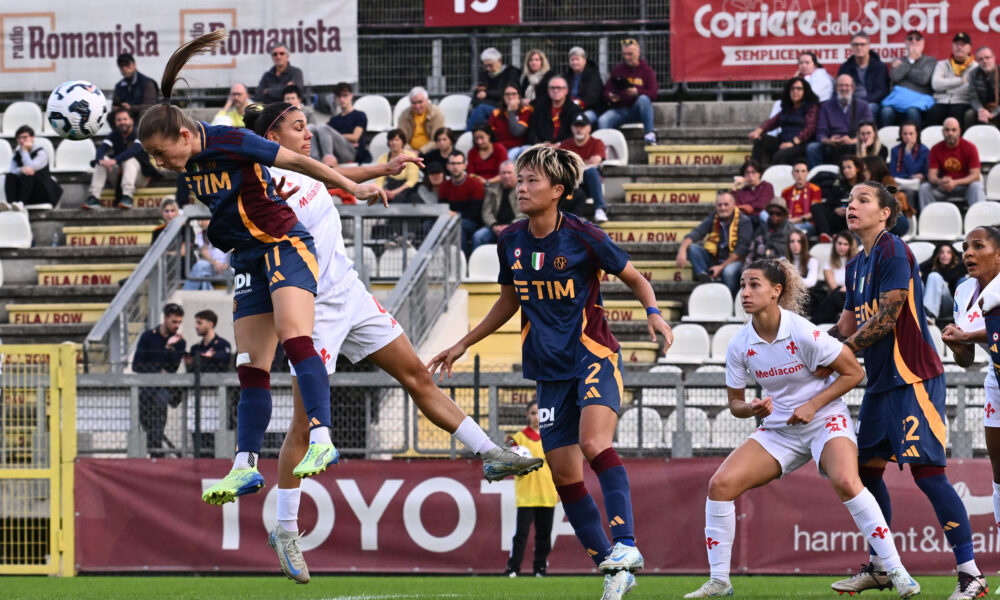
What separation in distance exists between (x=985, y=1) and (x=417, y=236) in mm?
8045

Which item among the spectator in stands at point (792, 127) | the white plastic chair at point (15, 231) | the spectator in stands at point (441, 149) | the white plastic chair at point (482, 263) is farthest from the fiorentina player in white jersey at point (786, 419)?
the white plastic chair at point (15, 231)

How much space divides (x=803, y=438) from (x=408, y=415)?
5.62m

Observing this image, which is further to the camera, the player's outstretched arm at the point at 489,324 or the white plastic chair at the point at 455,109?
the white plastic chair at the point at 455,109

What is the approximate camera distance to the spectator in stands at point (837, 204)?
1562cm

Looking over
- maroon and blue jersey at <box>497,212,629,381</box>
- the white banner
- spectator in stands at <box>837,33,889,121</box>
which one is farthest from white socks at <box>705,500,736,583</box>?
the white banner

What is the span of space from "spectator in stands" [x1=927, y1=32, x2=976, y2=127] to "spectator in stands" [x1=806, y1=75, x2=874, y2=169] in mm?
1175

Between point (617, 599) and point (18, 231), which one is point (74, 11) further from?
point (617, 599)

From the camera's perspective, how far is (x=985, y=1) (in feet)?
59.9

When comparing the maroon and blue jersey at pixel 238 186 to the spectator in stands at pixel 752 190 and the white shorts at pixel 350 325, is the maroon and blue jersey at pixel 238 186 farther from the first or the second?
the spectator in stands at pixel 752 190

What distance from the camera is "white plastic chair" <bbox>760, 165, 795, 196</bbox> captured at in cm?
1719

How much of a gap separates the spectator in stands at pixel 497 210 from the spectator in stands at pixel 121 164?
492cm

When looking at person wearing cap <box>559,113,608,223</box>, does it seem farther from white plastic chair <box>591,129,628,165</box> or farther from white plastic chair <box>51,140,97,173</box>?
white plastic chair <box>51,140,97,173</box>

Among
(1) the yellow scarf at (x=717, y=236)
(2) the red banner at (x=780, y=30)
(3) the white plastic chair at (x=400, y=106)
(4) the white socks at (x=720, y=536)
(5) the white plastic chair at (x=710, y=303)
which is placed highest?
(2) the red banner at (x=780, y=30)

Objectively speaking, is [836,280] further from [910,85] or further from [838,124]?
[910,85]
